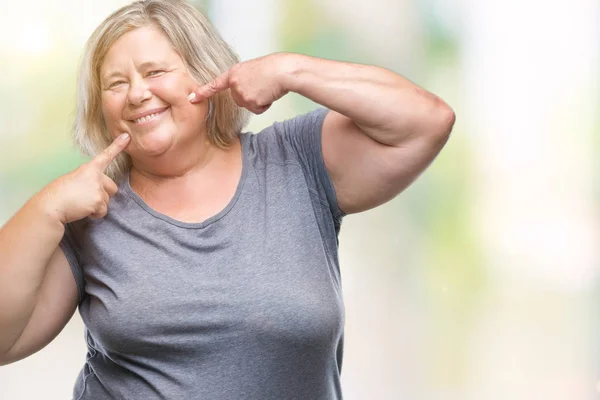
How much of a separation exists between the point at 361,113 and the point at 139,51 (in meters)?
Answer: 0.39

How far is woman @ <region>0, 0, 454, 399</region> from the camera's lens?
4.52 ft

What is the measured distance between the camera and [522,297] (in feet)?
7.84

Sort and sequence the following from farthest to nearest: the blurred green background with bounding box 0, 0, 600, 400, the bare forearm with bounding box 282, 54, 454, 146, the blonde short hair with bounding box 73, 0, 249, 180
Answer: the blurred green background with bounding box 0, 0, 600, 400, the blonde short hair with bounding box 73, 0, 249, 180, the bare forearm with bounding box 282, 54, 454, 146

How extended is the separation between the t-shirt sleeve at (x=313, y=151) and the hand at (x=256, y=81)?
9cm

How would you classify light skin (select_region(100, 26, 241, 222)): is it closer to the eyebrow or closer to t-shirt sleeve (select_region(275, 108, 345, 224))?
the eyebrow

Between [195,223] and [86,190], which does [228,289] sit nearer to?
[195,223]

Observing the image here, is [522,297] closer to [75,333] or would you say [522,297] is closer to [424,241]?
[424,241]

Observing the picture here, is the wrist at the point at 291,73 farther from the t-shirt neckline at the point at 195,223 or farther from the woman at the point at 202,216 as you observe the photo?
the t-shirt neckline at the point at 195,223

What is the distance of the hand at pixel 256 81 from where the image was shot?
1412mm

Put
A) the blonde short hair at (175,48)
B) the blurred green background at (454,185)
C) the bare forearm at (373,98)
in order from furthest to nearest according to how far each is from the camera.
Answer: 1. the blurred green background at (454,185)
2. the blonde short hair at (175,48)
3. the bare forearm at (373,98)

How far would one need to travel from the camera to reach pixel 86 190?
142 cm

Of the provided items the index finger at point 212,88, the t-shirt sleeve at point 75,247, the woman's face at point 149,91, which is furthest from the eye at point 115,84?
the t-shirt sleeve at point 75,247

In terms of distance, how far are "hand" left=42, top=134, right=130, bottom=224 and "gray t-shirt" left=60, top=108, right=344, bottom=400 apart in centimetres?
6

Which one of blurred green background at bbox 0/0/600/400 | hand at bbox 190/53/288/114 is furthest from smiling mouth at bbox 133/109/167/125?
blurred green background at bbox 0/0/600/400
